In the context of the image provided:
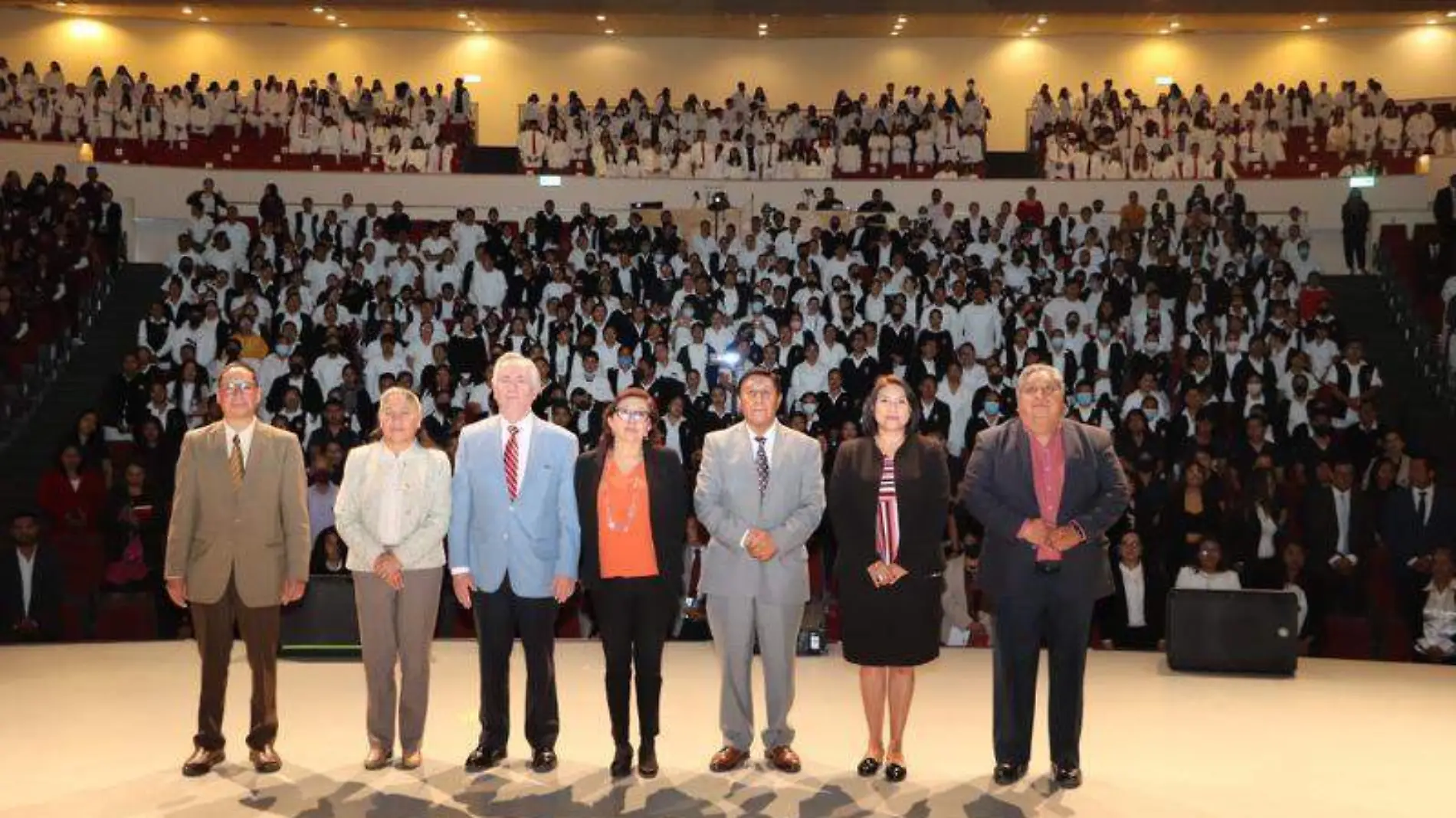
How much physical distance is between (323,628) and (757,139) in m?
15.4

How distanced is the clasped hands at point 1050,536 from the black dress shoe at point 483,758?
255 centimetres

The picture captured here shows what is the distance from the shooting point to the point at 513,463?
6.73 metres

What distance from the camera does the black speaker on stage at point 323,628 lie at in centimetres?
943

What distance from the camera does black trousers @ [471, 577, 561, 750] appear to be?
671 cm

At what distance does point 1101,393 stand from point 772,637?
972 centimetres

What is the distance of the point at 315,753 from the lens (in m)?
6.98

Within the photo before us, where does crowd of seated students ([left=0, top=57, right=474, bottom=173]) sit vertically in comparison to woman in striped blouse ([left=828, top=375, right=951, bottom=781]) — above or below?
above

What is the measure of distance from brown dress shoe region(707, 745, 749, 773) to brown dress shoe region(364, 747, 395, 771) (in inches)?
57.5

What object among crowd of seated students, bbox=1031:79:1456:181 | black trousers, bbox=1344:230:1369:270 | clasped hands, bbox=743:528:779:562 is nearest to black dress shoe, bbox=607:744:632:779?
clasped hands, bbox=743:528:779:562

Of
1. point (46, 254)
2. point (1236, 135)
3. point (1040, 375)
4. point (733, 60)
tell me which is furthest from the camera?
point (733, 60)

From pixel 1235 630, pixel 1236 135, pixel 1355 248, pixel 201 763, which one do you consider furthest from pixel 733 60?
pixel 201 763

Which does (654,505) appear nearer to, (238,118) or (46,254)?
(46,254)

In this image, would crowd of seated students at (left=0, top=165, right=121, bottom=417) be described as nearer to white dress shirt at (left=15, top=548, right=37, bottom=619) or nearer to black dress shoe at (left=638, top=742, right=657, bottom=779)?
white dress shirt at (left=15, top=548, right=37, bottom=619)

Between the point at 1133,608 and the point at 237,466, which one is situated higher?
the point at 237,466
